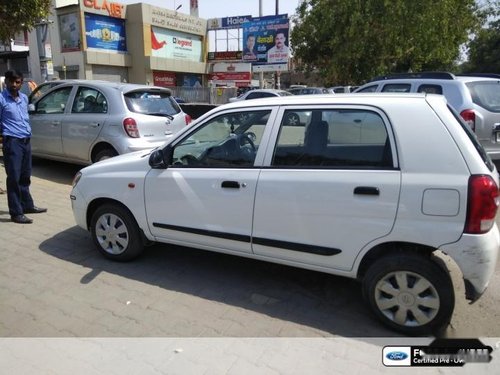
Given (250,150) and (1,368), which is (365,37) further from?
(1,368)

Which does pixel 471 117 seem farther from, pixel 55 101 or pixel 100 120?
pixel 55 101

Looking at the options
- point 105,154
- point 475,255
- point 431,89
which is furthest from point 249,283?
point 431,89

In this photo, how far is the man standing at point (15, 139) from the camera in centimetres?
523

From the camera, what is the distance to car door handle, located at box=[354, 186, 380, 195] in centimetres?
303

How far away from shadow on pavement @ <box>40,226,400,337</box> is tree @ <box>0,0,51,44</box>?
464 centimetres

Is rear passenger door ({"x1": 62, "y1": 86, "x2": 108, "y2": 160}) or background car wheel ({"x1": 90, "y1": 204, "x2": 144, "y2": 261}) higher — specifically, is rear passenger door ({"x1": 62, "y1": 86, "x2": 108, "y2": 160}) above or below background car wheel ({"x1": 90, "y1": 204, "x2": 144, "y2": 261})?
above

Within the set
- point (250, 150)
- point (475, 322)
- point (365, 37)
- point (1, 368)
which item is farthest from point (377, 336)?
point (365, 37)

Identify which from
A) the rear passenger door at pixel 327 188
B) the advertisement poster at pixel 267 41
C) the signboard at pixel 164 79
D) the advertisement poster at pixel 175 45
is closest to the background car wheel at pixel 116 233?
the rear passenger door at pixel 327 188

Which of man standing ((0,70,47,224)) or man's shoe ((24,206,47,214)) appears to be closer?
man standing ((0,70,47,224))

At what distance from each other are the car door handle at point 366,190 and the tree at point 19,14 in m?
6.86

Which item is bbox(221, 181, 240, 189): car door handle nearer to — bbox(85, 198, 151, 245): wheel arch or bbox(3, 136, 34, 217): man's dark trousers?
bbox(85, 198, 151, 245): wheel arch

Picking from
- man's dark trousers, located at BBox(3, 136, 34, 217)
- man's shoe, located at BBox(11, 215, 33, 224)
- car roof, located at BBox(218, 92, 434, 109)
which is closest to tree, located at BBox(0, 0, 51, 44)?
man's dark trousers, located at BBox(3, 136, 34, 217)

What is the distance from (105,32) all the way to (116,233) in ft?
94.5

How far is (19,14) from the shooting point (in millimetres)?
7441
